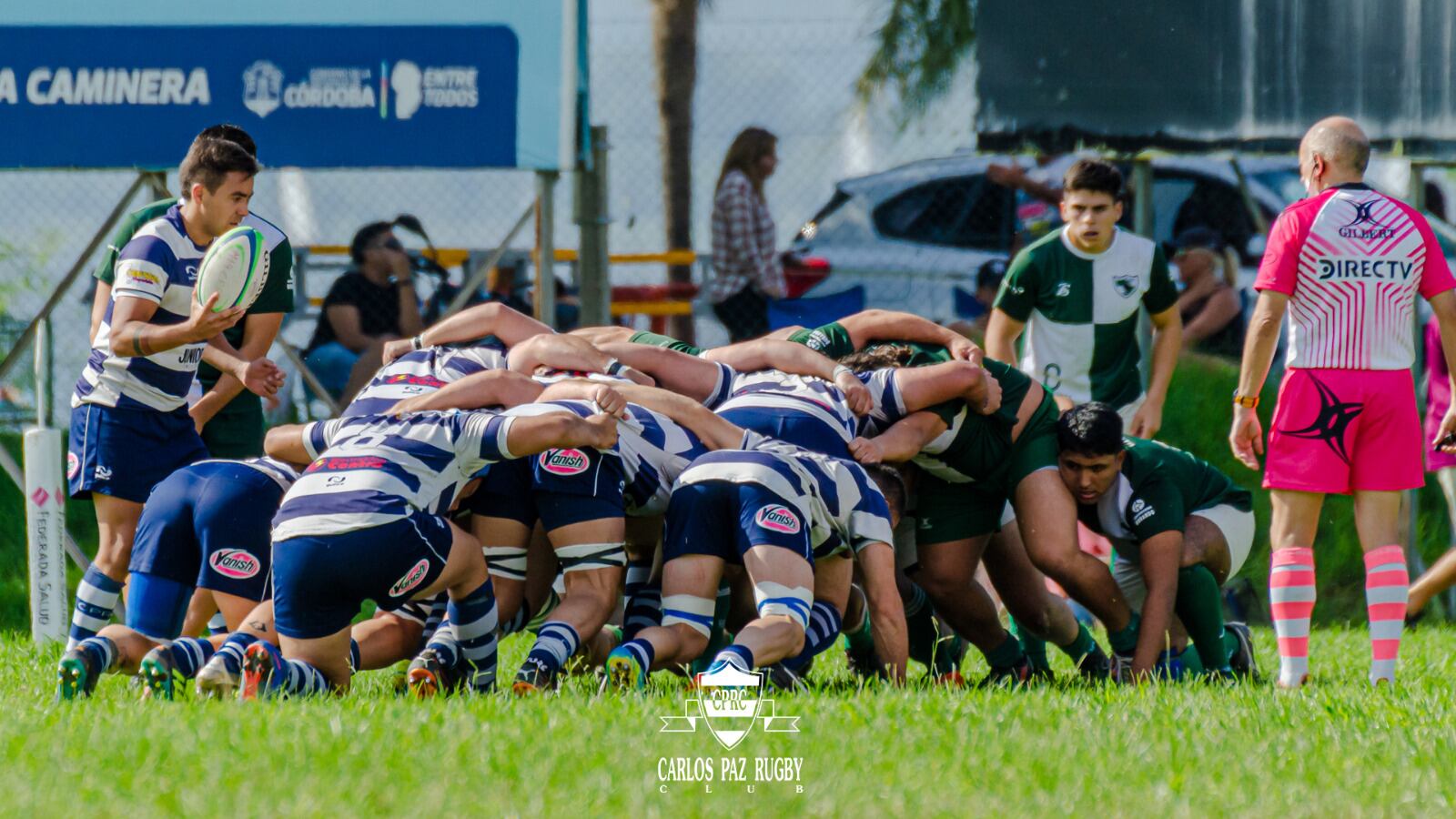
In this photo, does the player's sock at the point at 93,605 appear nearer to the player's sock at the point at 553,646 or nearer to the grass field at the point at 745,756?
the grass field at the point at 745,756

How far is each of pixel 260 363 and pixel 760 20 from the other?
4389 millimetres

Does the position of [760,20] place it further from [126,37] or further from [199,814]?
[199,814]

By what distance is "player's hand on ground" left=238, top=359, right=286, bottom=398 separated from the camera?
5902mm

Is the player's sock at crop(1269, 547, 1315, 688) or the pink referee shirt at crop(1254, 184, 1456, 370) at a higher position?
the pink referee shirt at crop(1254, 184, 1456, 370)

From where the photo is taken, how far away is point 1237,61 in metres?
8.47

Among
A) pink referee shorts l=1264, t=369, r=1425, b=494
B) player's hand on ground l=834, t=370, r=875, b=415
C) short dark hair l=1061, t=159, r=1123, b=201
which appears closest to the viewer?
pink referee shorts l=1264, t=369, r=1425, b=494

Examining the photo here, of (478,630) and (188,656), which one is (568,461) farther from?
(188,656)

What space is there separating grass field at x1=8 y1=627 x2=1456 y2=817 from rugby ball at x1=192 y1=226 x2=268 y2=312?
141 cm

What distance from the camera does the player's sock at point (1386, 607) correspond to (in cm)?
556

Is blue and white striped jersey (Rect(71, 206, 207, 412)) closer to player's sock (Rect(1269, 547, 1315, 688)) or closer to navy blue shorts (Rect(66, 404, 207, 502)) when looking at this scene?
navy blue shorts (Rect(66, 404, 207, 502))

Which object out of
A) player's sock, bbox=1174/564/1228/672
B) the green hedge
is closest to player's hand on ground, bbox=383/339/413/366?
player's sock, bbox=1174/564/1228/672

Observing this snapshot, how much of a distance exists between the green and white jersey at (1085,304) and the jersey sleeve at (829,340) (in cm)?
88

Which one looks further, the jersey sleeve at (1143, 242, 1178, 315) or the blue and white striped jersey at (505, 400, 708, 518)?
the jersey sleeve at (1143, 242, 1178, 315)

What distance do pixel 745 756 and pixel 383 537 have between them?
4.62 feet
